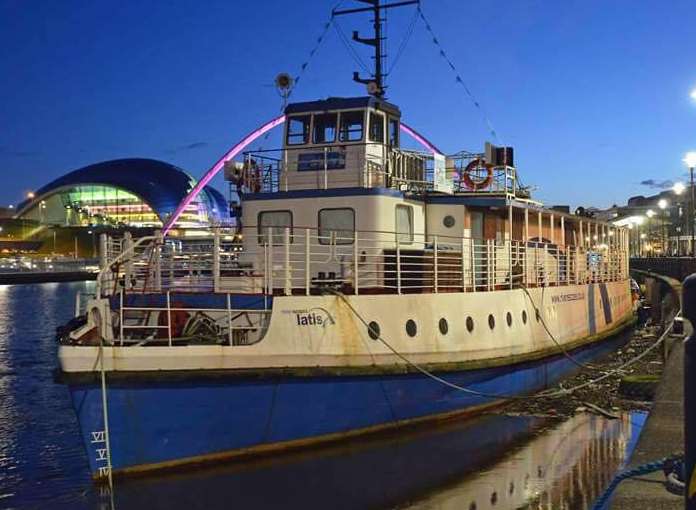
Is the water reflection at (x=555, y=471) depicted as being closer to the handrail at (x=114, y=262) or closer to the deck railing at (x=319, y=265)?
the deck railing at (x=319, y=265)

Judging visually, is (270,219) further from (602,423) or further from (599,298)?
(599,298)

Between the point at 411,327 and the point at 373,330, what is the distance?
872 mm

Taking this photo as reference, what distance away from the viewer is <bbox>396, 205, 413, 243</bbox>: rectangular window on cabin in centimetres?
1507

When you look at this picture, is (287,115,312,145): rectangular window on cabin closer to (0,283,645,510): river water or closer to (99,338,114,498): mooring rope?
(0,283,645,510): river water

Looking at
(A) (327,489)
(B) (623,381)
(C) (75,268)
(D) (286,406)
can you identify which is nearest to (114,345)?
(D) (286,406)

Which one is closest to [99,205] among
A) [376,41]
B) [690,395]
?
[376,41]

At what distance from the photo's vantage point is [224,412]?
11.0m

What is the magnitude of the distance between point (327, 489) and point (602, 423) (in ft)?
21.0

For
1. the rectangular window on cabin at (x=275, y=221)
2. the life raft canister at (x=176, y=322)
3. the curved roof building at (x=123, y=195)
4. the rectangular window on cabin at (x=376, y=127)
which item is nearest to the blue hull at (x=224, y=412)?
the life raft canister at (x=176, y=322)

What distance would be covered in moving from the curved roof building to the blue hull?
125437mm

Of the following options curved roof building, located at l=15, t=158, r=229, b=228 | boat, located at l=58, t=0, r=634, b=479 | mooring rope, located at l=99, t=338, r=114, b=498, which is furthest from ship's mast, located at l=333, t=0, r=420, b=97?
curved roof building, located at l=15, t=158, r=229, b=228

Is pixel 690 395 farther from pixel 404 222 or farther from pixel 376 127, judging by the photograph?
pixel 376 127

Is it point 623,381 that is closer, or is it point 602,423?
point 602,423

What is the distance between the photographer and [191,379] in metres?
10.8
